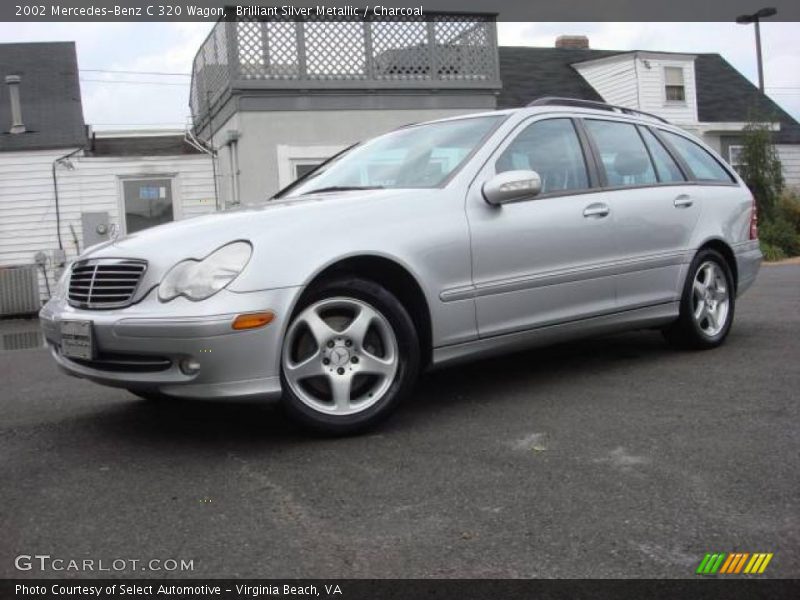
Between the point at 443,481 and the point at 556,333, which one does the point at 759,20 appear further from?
the point at 443,481

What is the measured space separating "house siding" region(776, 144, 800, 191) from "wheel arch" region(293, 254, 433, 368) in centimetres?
2434

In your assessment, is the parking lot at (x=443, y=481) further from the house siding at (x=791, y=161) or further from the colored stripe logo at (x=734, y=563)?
the house siding at (x=791, y=161)

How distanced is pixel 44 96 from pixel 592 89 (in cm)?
1474

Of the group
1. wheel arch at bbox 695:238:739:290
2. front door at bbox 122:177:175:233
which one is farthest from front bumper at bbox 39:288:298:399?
front door at bbox 122:177:175:233

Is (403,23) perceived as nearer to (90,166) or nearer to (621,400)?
(90,166)

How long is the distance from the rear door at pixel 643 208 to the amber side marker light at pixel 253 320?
227cm

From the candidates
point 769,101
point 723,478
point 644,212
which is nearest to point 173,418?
point 723,478

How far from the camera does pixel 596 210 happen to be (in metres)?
4.70

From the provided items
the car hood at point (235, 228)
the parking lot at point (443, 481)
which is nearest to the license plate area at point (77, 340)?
the car hood at point (235, 228)

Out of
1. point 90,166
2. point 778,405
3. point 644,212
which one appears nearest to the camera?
point 778,405

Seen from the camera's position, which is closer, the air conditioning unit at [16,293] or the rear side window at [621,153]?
the rear side window at [621,153]

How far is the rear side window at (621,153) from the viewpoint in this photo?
4984mm
